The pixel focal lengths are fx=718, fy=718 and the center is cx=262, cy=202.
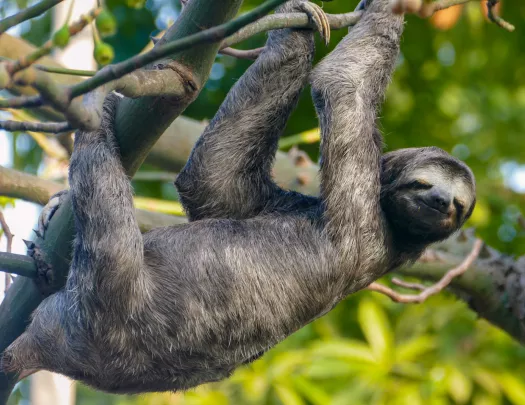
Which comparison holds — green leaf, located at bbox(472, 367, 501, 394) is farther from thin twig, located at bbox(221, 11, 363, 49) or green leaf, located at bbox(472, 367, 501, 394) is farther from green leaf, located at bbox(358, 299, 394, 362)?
thin twig, located at bbox(221, 11, 363, 49)

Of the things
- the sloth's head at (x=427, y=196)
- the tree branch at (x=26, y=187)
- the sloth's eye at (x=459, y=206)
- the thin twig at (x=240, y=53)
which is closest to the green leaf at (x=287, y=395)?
the sloth's head at (x=427, y=196)

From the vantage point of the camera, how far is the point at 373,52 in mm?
6352

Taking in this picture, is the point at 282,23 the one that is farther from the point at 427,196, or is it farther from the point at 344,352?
the point at 344,352

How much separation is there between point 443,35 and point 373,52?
23.2ft

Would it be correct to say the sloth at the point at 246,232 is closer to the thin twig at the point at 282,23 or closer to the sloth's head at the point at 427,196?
the sloth's head at the point at 427,196

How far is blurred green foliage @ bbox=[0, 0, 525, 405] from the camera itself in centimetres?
987

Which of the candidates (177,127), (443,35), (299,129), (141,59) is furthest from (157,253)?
(443,35)

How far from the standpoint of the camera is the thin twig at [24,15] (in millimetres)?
2617

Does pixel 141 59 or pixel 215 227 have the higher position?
pixel 141 59

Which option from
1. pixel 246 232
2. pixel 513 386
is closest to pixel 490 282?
pixel 513 386

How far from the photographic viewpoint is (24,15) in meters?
2.76

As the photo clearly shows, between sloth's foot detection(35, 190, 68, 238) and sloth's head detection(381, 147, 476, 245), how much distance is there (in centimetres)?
285

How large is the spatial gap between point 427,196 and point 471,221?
5476 mm

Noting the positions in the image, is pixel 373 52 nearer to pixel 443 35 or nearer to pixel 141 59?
pixel 141 59
